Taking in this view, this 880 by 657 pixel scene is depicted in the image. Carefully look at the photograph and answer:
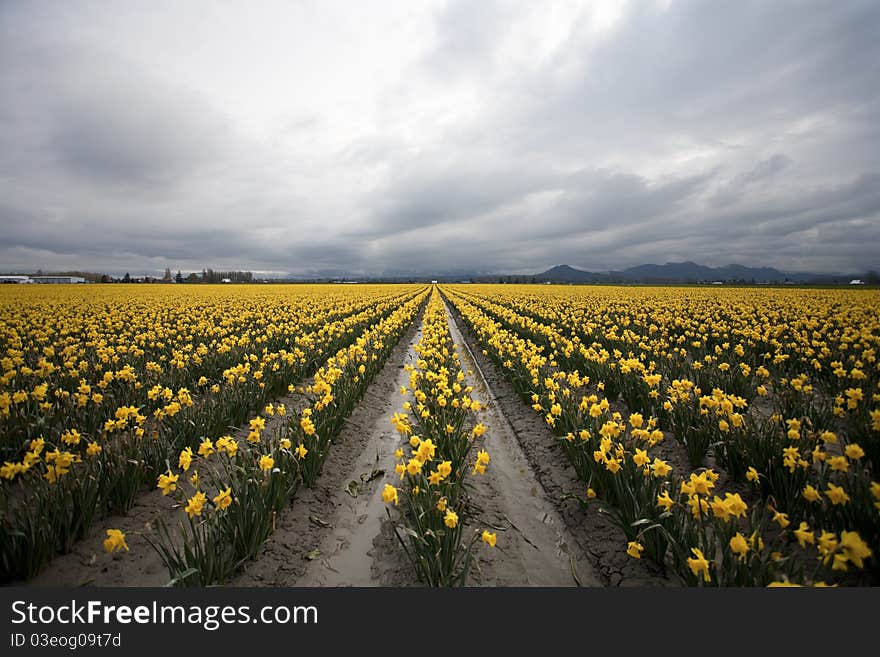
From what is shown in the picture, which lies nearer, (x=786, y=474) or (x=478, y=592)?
(x=478, y=592)

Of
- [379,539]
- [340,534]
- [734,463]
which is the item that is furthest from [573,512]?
[340,534]

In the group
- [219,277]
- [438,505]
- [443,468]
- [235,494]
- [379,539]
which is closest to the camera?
[438,505]

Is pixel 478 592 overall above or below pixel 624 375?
below

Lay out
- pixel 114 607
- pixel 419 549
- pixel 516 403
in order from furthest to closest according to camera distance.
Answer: pixel 516 403, pixel 419 549, pixel 114 607

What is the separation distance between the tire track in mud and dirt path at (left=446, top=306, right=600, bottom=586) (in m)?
0.08

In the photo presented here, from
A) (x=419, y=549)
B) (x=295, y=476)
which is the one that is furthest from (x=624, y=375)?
(x=295, y=476)

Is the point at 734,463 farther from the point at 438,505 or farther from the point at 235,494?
the point at 235,494

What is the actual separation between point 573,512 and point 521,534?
0.76m

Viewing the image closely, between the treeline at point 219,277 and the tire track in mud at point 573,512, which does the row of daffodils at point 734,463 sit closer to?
the tire track in mud at point 573,512

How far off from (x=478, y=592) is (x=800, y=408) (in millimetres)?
5236

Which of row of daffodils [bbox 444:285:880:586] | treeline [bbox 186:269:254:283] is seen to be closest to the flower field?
row of daffodils [bbox 444:285:880:586]

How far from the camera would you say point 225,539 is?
10.2 feet

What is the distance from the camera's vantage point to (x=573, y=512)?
4.07 meters

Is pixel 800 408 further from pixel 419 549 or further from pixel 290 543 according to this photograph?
pixel 290 543
